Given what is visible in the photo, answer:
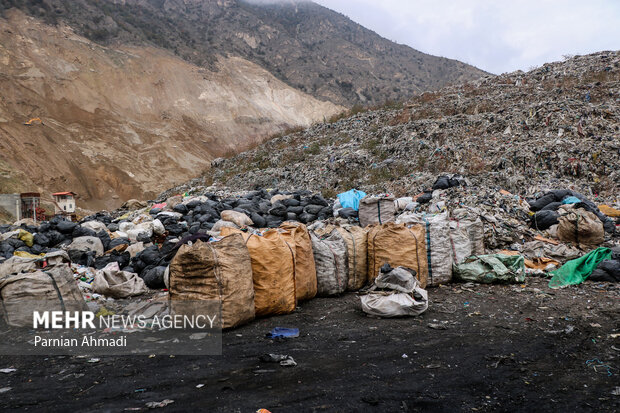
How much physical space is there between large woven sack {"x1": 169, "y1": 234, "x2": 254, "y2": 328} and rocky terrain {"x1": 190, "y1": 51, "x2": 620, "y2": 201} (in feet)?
18.9

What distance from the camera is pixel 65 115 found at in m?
21.7

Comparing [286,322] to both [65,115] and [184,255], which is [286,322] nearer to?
[184,255]

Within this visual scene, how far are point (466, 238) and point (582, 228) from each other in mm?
1938

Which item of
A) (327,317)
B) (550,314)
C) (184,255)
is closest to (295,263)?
(327,317)

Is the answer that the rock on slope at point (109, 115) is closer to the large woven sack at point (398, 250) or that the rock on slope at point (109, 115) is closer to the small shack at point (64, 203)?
the small shack at point (64, 203)

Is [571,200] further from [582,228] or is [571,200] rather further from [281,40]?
[281,40]

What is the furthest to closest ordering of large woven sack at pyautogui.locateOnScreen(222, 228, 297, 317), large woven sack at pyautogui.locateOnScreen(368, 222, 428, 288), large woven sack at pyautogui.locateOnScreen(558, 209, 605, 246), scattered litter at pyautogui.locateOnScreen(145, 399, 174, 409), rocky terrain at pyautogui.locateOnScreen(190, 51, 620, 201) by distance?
1. rocky terrain at pyautogui.locateOnScreen(190, 51, 620, 201)
2. large woven sack at pyautogui.locateOnScreen(558, 209, 605, 246)
3. large woven sack at pyautogui.locateOnScreen(368, 222, 428, 288)
4. large woven sack at pyautogui.locateOnScreen(222, 228, 297, 317)
5. scattered litter at pyautogui.locateOnScreen(145, 399, 174, 409)

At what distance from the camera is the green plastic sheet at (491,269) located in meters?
4.26

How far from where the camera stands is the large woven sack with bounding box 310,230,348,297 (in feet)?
12.7

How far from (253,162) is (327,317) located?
1176 cm

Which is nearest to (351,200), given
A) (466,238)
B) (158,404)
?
(466,238)

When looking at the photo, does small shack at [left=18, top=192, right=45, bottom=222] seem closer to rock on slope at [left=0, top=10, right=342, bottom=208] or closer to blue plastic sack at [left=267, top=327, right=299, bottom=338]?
rock on slope at [left=0, top=10, right=342, bottom=208]

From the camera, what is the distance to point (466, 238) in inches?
177

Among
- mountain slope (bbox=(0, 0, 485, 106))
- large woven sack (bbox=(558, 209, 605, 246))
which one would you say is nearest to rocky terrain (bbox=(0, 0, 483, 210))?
mountain slope (bbox=(0, 0, 485, 106))
